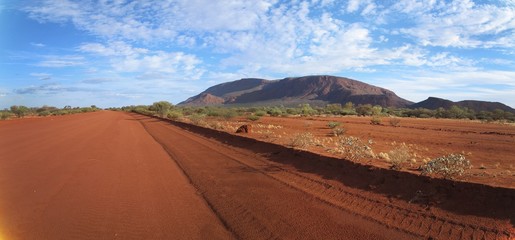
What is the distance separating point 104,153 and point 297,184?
28.6ft

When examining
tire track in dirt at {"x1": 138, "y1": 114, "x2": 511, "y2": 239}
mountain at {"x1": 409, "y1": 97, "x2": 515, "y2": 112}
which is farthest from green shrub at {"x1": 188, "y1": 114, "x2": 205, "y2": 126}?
mountain at {"x1": 409, "y1": 97, "x2": 515, "y2": 112}

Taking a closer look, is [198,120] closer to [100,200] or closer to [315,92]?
[100,200]

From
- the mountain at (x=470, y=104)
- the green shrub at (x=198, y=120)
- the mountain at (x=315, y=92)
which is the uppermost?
the mountain at (x=315, y=92)

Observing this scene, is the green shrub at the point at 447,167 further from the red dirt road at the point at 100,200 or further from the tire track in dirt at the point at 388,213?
the red dirt road at the point at 100,200

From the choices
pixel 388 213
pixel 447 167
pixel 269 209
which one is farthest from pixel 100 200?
pixel 447 167

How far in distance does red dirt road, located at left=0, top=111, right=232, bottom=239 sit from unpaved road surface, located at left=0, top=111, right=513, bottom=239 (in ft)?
0.06

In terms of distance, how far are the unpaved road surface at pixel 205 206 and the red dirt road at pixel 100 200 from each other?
0.02 meters

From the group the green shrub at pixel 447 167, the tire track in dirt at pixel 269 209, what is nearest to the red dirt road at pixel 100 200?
the tire track in dirt at pixel 269 209

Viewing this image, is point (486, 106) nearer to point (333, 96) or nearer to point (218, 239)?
point (333, 96)

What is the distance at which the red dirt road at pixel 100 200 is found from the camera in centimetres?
594

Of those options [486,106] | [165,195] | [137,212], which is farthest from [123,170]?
[486,106]

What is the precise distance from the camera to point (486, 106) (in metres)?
88.1

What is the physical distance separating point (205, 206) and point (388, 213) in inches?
136

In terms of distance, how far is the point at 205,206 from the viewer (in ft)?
24.0
